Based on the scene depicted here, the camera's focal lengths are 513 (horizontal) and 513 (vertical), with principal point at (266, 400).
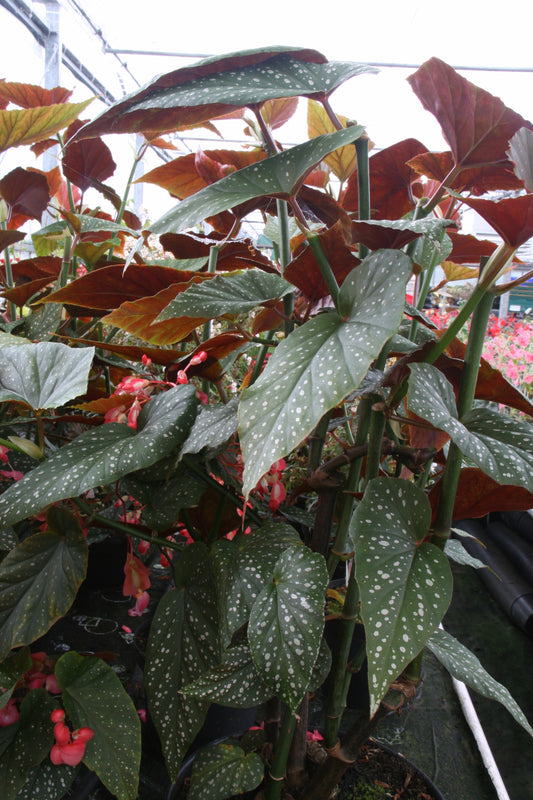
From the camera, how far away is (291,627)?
51cm

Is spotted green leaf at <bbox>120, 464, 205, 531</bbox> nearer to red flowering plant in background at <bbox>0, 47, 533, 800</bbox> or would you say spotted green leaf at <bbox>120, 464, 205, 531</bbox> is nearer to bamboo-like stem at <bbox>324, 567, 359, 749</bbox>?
red flowering plant in background at <bbox>0, 47, 533, 800</bbox>

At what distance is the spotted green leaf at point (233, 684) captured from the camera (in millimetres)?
610

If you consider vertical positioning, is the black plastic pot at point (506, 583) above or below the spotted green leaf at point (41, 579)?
below

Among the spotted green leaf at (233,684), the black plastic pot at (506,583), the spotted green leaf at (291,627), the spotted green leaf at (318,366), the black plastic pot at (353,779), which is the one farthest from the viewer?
the black plastic pot at (506,583)

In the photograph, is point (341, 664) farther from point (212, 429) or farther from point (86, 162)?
point (86, 162)

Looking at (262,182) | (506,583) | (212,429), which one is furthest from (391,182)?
(506,583)

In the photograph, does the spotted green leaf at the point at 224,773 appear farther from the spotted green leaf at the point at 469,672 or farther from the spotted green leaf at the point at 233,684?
the spotted green leaf at the point at 469,672

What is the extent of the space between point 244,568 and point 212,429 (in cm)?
17

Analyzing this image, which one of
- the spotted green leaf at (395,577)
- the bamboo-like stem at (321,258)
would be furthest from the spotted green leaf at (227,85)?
the spotted green leaf at (395,577)

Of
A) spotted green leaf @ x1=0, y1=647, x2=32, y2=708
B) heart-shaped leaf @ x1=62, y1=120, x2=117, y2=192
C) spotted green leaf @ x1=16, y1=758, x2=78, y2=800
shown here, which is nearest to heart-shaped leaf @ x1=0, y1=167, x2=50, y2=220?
heart-shaped leaf @ x1=62, y1=120, x2=117, y2=192

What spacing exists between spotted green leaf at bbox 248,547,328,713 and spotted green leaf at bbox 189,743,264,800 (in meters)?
0.30

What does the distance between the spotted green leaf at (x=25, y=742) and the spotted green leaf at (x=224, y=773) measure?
0.21m

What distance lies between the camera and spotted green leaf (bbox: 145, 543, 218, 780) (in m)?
0.67

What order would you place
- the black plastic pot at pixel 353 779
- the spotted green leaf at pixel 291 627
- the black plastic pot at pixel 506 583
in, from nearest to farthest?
the spotted green leaf at pixel 291 627 < the black plastic pot at pixel 353 779 < the black plastic pot at pixel 506 583
